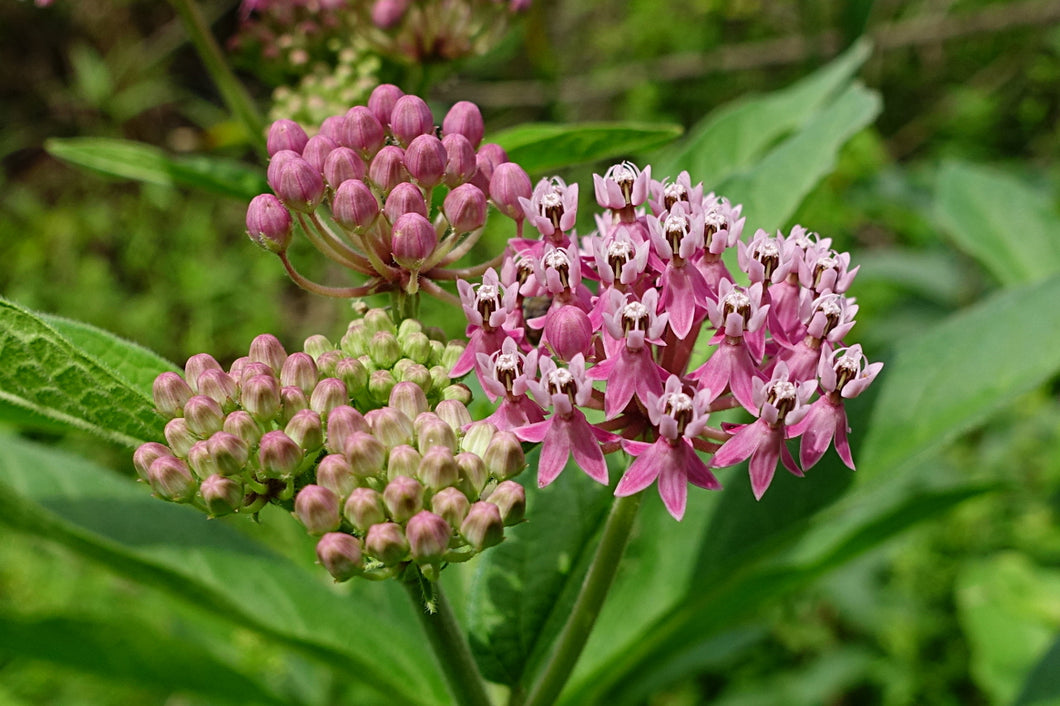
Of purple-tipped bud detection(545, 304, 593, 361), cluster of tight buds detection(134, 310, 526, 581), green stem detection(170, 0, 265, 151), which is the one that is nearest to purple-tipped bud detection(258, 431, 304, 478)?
cluster of tight buds detection(134, 310, 526, 581)

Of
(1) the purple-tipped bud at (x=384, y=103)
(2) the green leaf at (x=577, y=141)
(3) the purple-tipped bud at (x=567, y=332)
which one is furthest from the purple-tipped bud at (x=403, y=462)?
(2) the green leaf at (x=577, y=141)

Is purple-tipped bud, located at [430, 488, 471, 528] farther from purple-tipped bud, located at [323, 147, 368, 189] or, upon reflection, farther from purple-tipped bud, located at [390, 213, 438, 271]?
purple-tipped bud, located at [323, 147, 368, 189]

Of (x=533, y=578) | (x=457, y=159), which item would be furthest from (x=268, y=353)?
(x=533, y=578)

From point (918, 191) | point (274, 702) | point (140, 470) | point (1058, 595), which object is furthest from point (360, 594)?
point (918, 191)

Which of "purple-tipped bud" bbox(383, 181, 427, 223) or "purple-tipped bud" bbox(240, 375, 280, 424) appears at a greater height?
"purple-tipped bud" bbox(383, 181, 427, 223)

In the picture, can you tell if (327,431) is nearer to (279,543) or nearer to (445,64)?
(445,64)

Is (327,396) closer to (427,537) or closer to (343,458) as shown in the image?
A: (343,458)

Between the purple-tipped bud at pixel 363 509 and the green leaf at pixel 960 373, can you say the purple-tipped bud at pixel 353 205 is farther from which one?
the green leaf at pixel 960 373
